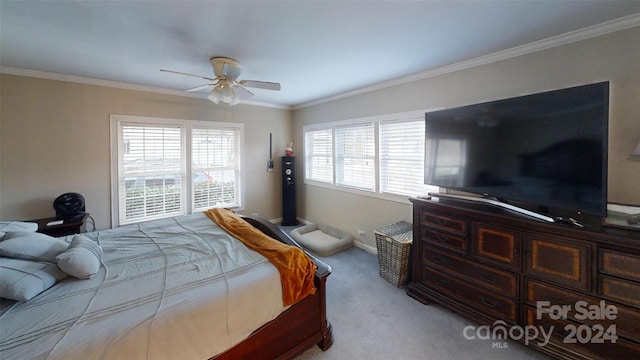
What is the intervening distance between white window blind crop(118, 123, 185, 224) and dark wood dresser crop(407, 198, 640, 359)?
379 centimetres

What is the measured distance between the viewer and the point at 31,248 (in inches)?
65.1

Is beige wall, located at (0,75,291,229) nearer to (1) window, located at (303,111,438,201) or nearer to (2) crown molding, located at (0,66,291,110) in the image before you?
(2) crown molding, located at (0,66,291,110)

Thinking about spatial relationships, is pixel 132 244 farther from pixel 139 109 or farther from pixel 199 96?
pixel 199 96

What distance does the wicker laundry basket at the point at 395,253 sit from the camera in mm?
2717

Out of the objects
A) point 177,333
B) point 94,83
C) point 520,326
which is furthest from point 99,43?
point 520,326

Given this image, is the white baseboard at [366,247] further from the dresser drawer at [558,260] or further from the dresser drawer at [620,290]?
the dresser drawer at [620,290]

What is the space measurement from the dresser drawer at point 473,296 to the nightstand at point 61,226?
3949mm

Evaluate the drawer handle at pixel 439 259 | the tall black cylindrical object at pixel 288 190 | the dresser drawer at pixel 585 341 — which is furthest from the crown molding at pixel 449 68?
the dresser drawer at pixel 585 341

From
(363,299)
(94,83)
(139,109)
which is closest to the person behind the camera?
(363,299)

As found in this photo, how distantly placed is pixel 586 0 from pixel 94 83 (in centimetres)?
506

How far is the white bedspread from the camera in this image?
1114 millimetres

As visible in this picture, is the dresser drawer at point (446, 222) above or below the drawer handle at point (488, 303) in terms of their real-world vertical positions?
above

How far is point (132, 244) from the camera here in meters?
2.16

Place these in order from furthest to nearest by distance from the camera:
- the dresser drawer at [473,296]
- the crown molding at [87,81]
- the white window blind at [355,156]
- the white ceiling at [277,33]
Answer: the white window blind at [355,156]
the crown molding at [87,81]
the dresser drawer at [473,296]
the white ceiling at [277,33]
